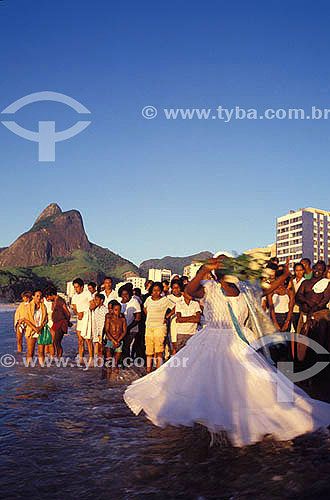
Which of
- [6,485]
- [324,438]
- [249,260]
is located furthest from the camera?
[249,260]

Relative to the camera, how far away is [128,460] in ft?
16.8

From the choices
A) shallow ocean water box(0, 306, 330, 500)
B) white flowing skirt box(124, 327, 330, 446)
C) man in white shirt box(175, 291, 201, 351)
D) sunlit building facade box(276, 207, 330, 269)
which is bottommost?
shallow ocean water box(0, 306, 330, 500)

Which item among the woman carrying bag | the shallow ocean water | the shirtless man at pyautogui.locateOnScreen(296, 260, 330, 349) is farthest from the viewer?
the woman carrying bag

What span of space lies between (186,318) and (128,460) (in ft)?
18.5

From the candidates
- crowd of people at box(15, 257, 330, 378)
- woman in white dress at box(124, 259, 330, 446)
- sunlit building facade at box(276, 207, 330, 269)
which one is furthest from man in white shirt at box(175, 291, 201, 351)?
sunlit building facade at box(276, 207, 330, 269)

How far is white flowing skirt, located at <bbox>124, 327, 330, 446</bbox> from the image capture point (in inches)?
205

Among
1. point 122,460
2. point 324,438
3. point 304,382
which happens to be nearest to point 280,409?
point 324,438

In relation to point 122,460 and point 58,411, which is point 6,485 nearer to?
point 122,460

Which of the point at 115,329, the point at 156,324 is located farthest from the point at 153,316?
the point at 115,329

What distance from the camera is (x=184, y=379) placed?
584 cm

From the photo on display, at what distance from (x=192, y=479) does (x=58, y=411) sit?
3.22 metres

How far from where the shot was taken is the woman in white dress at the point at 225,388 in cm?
523

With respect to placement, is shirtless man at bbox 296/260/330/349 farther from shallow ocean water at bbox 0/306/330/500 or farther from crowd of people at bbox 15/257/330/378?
shallow ocean water at bbox 0/306/330/500

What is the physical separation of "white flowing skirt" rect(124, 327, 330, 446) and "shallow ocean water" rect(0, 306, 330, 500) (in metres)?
0.28
